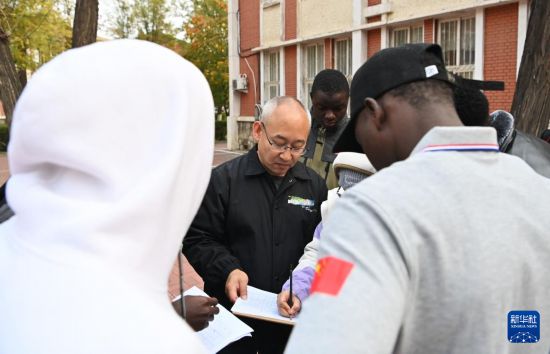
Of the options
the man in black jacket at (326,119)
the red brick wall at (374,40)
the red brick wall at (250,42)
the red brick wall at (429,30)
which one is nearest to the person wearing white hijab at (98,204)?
the man in black jacket at (326,119)

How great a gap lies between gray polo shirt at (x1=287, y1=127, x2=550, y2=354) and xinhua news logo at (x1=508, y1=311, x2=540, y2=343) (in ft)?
0.05

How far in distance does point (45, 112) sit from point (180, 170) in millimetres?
266

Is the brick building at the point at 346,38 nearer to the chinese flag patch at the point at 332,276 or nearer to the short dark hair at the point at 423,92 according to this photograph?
the short dark hair at the point at 423,92

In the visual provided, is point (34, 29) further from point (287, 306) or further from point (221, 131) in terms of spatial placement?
point (287, 306)

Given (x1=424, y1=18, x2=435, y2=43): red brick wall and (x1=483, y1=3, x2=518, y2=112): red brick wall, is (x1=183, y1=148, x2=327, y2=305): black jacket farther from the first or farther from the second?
(x1=424, y1=18, x2=435, y2=43): red brick wall

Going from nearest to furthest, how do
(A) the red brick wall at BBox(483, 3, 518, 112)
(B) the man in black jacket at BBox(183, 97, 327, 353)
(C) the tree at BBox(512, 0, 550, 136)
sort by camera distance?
(B) the man in black jacket at BBox(183, 97, 327, 353) → (C) the tree at BBox(512, 0, 550, 136) → (A) the red brick wall at BBox(483, 3, 518, 112)

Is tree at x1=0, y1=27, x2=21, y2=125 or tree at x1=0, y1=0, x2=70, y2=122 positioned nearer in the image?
tree at x1=0, y1=27, x2=21, y2=125

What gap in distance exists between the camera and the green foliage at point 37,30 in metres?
16.3

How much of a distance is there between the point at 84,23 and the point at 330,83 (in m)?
2.21

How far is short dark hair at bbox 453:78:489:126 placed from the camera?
1447 mm

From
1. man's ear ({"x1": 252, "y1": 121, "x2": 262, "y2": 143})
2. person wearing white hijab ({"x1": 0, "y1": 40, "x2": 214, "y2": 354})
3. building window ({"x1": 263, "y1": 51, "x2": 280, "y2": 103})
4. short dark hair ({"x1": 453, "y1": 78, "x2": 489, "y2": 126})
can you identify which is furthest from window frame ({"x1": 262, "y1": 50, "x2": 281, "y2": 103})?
person wearing white hijab ({"x1": 0, "y1": 40, "x2": 214, "y2": 354})

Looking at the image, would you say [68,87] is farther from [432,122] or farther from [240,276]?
[240,276]

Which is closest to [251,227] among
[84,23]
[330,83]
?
[330,83]

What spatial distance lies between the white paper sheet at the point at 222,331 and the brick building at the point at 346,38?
9921 millimetres
